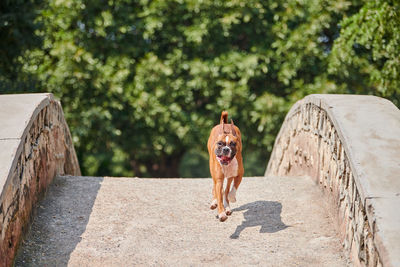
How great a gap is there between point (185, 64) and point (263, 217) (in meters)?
8.08

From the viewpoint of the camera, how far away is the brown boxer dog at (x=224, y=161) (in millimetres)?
4785

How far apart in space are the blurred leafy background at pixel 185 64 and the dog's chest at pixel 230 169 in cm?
759

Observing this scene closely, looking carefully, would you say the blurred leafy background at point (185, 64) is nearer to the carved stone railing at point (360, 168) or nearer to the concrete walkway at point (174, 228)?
the carved stone railing at point (360, 168)

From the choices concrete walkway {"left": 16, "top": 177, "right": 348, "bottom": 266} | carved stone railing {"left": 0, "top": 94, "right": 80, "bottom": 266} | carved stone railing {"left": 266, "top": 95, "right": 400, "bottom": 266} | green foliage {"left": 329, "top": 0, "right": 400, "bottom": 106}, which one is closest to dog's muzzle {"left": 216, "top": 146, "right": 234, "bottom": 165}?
concrete walkway {"left": 16, "top": 177, "right": 348, "bottom": 266}

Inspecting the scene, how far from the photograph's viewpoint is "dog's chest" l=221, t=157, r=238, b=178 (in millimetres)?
5043

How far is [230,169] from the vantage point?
16.6 ft

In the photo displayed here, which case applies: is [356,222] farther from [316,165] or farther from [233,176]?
[316,165]

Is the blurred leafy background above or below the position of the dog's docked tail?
above

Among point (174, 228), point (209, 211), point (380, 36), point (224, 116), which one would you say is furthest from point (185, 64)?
point (174, 228)

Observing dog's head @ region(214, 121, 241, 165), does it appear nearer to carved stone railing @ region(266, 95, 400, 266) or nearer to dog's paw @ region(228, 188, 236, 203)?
dog's paw @ region(228, 188, 236, 203)

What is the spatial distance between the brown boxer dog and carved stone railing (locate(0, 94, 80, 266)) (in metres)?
1.89

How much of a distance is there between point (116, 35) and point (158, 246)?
31.8ft

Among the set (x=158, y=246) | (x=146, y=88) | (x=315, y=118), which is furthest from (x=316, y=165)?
(x=146, y=88)

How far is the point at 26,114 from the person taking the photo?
5.23m
